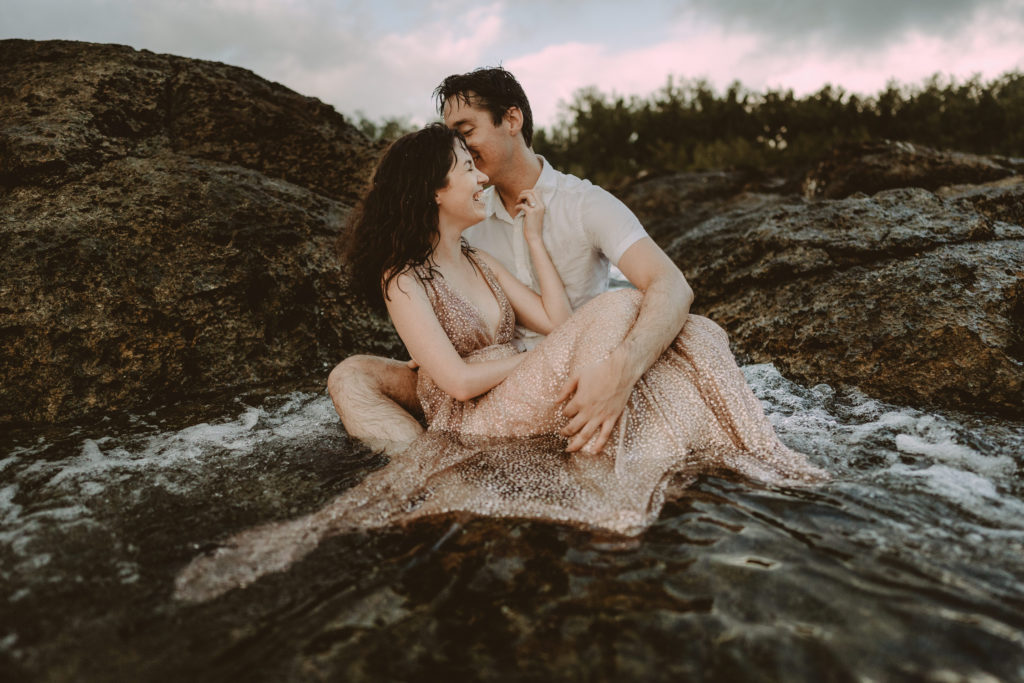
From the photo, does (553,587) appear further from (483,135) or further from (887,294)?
(887,294)

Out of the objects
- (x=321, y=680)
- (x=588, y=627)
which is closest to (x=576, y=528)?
(x=588, y=627)

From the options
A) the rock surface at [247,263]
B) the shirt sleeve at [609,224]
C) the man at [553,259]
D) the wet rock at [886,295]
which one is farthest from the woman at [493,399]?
the rock surface at [247,263]

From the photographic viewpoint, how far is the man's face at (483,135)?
388 centimetres

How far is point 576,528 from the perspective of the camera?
2.11m

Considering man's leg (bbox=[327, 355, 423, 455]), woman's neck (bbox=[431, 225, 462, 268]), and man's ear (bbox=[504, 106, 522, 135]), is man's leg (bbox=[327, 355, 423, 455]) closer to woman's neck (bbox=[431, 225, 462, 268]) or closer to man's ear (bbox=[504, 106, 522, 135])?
woman's neck (bbox=[431, 225, 462, 268])

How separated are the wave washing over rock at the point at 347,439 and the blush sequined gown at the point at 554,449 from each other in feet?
0.34

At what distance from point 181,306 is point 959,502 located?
14.0 feet

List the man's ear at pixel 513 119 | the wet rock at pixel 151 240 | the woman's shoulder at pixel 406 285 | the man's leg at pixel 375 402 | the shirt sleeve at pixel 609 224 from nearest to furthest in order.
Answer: the woman's shoulder at pixel 406 285 < the man's leg at pixel 375 402 < the shirt sleeve at pixel 609 224 < the wet rock at pixel 151 240 < the man's ear at pixel 513 119

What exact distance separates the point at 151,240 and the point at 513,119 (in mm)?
2555

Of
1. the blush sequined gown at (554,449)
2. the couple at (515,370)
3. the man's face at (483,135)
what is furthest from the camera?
the man's face at (483,135)

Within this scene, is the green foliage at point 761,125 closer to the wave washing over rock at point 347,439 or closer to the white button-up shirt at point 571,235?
the wave washing over rock at point 347,439

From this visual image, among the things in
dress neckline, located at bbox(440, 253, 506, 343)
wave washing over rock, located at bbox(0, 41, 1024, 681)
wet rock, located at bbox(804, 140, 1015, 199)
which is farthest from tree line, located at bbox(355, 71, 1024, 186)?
dress neckline, located at bbox(440, 253, 506, 343)

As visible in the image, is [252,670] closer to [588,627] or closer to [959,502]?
[588,627]

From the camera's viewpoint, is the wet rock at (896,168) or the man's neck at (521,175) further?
the wet rock at (896,168)
